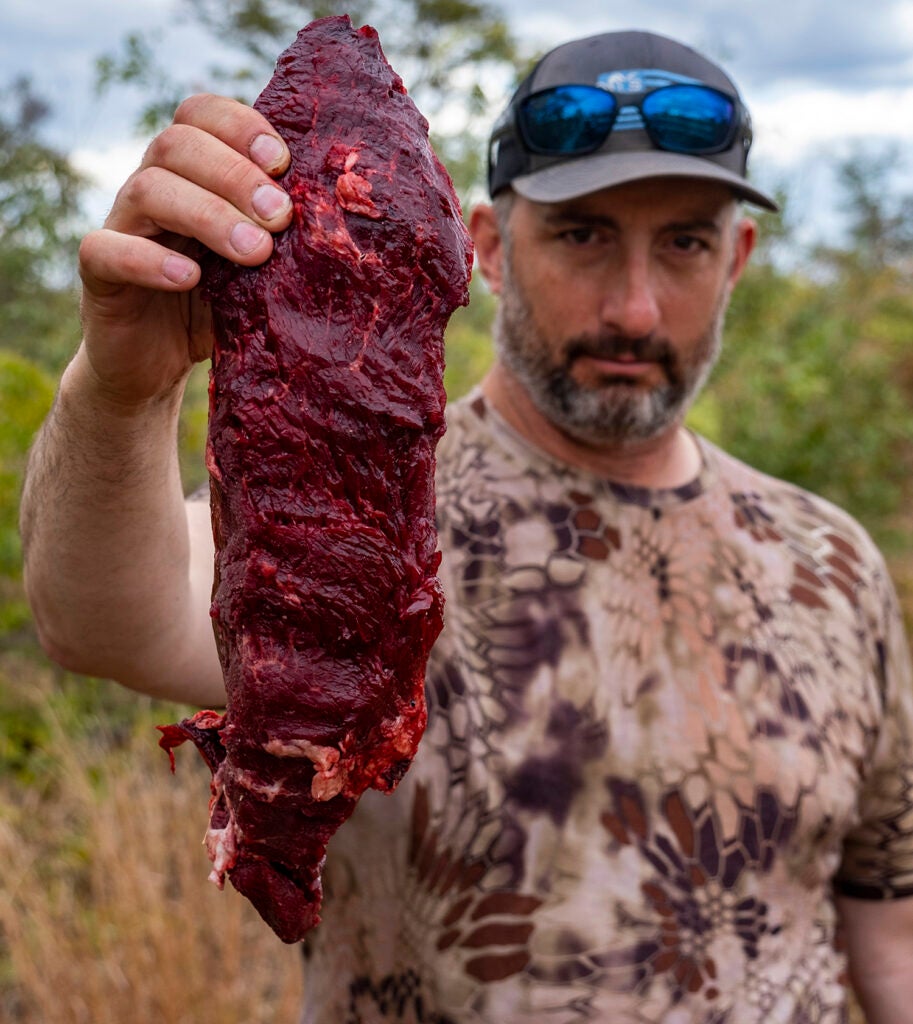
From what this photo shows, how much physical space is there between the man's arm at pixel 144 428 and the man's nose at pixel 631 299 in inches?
47.4

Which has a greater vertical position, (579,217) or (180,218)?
(579,217)

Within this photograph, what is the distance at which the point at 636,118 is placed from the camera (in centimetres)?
276

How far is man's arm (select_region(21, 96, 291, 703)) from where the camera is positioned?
1.41 metres

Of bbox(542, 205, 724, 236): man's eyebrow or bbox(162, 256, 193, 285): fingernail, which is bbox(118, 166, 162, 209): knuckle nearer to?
bbox(162, 256, 193, 285): fingernail

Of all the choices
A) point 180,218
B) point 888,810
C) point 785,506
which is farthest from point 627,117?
point 888,810

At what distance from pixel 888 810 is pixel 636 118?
2.13 m

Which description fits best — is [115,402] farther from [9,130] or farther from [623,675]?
[9,130]

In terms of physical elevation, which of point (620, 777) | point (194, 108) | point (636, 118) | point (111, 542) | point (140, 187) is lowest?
point (620, 777)

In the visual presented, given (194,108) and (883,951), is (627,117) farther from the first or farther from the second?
(883,951)

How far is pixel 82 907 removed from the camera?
4.95 m

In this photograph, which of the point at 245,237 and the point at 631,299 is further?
the point at 631,299

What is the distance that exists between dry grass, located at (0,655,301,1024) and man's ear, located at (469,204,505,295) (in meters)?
2.77

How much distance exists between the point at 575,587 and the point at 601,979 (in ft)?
3.11

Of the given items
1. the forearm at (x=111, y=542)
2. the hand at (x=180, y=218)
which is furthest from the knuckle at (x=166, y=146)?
the forearm at (x=111, y=542)
